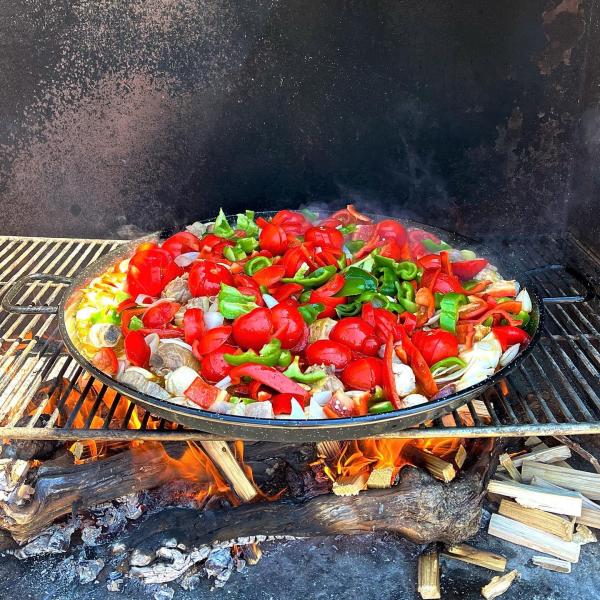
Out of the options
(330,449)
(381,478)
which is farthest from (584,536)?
(330,449)

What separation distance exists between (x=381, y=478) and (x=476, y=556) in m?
0.55

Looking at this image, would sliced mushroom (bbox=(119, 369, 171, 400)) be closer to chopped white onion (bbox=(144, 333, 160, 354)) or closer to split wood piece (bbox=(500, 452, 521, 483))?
chopped white onion (bbox=(144, 333, 160, 354))

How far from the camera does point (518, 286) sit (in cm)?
310

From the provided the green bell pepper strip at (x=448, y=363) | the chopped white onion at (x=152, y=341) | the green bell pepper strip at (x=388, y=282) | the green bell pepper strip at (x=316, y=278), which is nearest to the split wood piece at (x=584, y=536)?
the green bell pepper strip at (x=448, y=363)

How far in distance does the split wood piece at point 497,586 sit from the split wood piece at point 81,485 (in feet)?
→ 4.96

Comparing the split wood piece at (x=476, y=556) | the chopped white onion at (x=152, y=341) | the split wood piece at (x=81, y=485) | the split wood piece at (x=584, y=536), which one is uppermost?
the chopped white onion at (x=152, y=341)

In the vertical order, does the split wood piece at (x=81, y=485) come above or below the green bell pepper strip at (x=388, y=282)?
below

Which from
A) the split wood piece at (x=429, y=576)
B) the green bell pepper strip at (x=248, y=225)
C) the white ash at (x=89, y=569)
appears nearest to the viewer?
the split wood piece at (x=429, y=576)

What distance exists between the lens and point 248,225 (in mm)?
3738

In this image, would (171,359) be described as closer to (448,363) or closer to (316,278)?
Answer: (316,278)

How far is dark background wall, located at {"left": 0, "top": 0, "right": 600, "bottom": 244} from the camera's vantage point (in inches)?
161

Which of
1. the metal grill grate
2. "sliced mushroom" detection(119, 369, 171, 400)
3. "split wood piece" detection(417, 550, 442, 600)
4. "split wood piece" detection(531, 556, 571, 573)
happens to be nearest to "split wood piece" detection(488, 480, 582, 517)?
"split wood piece" detection(531, 556, 571, 573)

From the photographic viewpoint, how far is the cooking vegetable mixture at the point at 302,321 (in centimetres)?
243

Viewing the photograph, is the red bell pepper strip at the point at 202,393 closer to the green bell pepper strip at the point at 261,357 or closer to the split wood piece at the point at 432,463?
the green bell pepper strip at the point at 261,357
